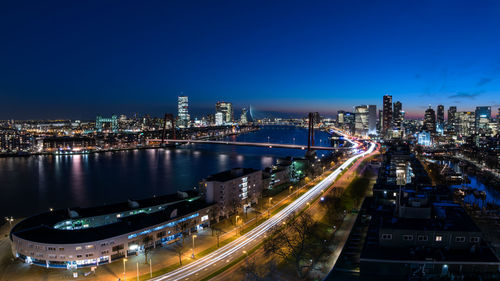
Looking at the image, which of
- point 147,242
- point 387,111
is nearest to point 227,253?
point 147,242

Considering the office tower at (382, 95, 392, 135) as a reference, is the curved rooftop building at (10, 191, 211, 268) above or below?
below

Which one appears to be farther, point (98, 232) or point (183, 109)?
point (183, 109)

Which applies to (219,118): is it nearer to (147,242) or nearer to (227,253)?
(147,242)

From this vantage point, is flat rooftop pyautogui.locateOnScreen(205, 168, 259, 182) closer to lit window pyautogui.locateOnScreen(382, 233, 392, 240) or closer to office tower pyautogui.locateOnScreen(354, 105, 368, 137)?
lit window pyautogui.locateOnScreen(382, 233, 392, 240)

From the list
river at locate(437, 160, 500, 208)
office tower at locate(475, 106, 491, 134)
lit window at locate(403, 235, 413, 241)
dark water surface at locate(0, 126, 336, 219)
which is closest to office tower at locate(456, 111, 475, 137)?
office tower at locate(475, 106, 491, 134)

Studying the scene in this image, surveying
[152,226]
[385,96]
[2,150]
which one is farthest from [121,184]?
[385,96]

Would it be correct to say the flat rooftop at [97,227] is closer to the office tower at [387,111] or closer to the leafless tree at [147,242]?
the leafless tree at [147,242]

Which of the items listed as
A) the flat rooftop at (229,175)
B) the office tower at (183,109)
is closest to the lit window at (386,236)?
the flat rooftop at (229,175)

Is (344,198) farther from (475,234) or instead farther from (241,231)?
(475,234)
